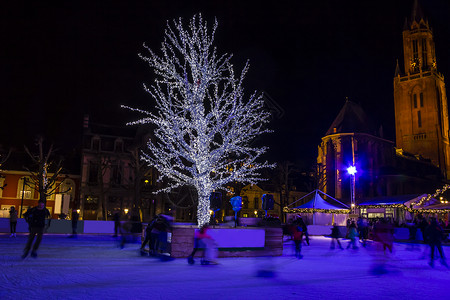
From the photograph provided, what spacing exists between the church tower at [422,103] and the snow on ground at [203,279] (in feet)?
310

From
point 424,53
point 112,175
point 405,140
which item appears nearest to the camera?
point 112,175

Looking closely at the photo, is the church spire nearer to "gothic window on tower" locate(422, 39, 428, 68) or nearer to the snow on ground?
"gothic window on tower" locate(422, 39, 428, 68)

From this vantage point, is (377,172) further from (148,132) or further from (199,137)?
(199,137)

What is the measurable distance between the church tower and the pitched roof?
23997mm

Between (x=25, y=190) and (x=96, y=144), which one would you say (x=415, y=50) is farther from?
(x=25, y=190)

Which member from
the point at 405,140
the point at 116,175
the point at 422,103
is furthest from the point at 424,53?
the point at 116,175

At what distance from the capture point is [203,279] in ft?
29.3

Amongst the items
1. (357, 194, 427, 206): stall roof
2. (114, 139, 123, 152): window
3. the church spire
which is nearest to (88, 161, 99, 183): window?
(114, 139, 123, 152): window

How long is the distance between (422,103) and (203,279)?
334 ft

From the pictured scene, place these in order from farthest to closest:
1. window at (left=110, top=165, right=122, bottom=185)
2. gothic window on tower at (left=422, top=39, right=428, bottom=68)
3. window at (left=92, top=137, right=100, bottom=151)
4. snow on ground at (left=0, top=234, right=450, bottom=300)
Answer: gothic window on tower at (left=422, top=39, right=428, bottom=68) < window at (left=92, top=137, right=100, bottom=151) < window at (left=110, top=165, right=122, bottom=185) < snow on ground at (left=0, top=234, right=450, bottom=300)

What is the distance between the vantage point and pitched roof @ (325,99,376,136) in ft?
252

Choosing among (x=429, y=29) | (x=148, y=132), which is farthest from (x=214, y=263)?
(x=429, y=29)

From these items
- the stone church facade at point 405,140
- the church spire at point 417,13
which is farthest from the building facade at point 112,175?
the church spire at point 417,13

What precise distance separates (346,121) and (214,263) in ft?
232
